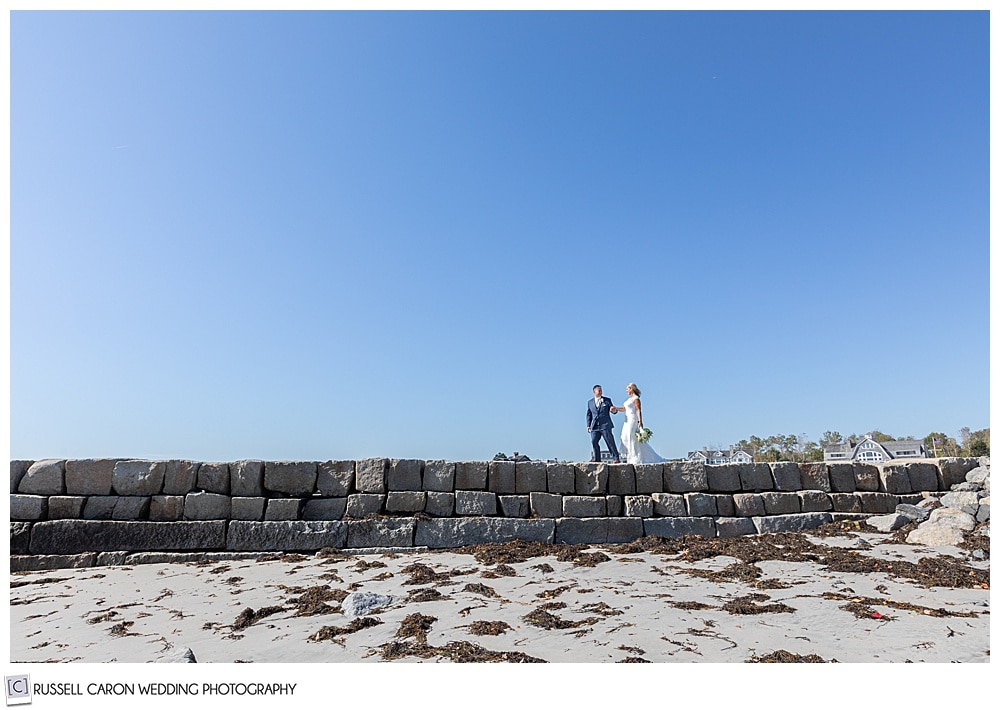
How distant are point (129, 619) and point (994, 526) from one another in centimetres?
617

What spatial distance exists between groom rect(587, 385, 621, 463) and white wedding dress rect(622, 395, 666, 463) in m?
0.23

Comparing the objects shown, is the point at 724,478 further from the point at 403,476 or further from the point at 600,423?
the point at 403,476

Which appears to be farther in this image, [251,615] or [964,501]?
[964,501]

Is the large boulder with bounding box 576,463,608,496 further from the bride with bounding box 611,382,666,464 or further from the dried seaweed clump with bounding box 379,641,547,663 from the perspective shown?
the dried seaweed clump with bounding box 379,641,547,663

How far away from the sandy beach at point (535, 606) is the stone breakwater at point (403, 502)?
0.42m

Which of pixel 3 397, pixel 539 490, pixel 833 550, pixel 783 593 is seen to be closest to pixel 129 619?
pixel 3 397

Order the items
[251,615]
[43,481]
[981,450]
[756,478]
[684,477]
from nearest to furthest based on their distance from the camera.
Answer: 1. [251,615]
2. [43,481]
3. [684,477]
4. [756,478]
5. [981,450]

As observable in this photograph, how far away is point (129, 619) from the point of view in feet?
17.3

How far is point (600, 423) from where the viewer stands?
33.9ft

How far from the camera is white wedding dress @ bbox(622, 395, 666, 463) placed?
380 inches

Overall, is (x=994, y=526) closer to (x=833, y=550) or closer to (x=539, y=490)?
(x=833, y=550)

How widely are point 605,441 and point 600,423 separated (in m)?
0.30

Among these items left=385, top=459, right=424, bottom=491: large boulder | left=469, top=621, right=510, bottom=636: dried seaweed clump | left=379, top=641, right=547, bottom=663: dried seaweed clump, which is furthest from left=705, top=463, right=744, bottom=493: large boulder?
left=379, top=641, right=547, bottom=663: dried seaweed clump
